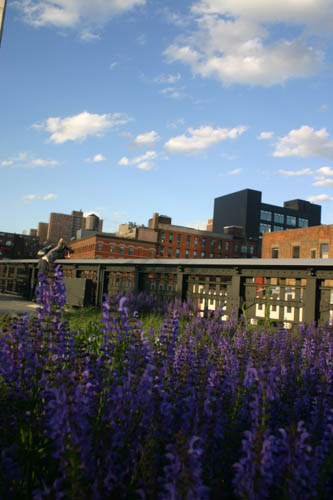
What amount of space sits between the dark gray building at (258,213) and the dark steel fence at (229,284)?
95954 millimetres

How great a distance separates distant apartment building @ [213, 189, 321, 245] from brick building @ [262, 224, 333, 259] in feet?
178

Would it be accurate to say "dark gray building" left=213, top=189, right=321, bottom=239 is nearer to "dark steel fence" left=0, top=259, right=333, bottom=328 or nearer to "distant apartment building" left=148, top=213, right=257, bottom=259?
"distant apartment building" left=148, top=213, right=257, bottom=259

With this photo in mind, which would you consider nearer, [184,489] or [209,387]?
[184,489]

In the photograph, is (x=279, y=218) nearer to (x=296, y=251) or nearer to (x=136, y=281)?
(x=296, y=251)

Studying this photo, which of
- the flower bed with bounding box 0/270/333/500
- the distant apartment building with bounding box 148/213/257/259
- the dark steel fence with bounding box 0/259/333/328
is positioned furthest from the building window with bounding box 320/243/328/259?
the flower bed with bounding box 0/270/333/500

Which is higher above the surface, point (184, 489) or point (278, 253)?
point (278, 253)

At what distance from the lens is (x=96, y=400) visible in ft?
8.60

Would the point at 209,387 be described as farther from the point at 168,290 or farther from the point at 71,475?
the point at 168,290

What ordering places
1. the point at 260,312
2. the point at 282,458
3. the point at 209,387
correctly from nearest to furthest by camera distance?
the point at 282,458 < the point at 209,387 < the point at 260,312

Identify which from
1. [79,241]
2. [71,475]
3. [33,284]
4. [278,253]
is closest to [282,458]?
[71,475]

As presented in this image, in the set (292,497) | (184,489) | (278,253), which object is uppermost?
(278,253)

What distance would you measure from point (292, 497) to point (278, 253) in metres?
51.9

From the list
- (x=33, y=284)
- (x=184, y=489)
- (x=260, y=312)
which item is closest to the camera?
(x=184, y=489)

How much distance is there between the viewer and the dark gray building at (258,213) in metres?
109
